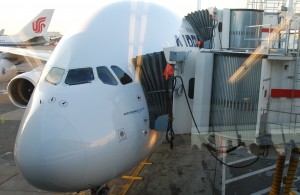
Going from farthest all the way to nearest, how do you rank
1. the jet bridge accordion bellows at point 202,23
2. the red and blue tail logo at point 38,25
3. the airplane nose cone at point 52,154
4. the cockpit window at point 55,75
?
the red and blue tail logo at point 38,25 < the jet bridge accordion bellows at point 202,23 < the cockpit window at point 55,75 < the airplane nose cone at point 52,154

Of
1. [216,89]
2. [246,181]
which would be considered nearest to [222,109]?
[216,89]

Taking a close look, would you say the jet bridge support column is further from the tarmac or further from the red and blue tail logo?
the red and blue tail logo

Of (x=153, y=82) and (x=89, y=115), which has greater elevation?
(x=153, y=82)

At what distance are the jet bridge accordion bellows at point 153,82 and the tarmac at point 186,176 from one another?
4.57 feet

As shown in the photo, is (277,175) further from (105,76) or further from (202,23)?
(202,23)

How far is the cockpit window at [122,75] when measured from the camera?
746cm

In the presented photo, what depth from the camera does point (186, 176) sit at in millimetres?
11477

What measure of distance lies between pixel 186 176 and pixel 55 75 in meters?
5.85

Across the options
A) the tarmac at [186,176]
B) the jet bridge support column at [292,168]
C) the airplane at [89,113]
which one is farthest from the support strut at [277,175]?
the airplane at [89,113]

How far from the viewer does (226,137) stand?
686 centimetres

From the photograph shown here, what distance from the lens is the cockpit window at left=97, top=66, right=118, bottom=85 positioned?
23.7 feet

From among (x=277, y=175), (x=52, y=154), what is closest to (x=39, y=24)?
(x=277, y=175)

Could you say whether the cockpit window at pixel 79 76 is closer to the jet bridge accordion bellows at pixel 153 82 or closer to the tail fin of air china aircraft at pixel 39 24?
the jet bridge accordion bellows at pixel 153 82

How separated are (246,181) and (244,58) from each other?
18.1 ft
